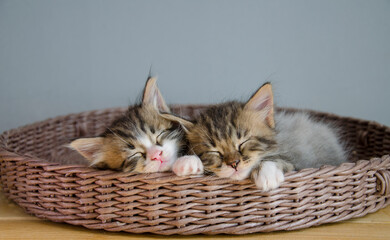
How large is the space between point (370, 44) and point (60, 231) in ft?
7.64

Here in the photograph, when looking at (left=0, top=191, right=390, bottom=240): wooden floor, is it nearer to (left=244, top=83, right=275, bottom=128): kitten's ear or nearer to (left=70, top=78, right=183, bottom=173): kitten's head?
(left=70, top=78, right=183, bottom=173): kitten's head

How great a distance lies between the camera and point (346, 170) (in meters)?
1.28

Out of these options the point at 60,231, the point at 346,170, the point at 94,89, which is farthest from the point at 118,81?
the point at 346,170

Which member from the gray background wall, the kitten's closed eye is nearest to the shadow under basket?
the kitten's closed eye

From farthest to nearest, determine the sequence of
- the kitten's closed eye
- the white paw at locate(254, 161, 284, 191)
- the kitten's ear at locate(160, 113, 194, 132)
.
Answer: the kitten's ear at locate(160, 113, 194, 132) → the kitten's closed eye → the white paw at locate(254, 161, 284, 191)

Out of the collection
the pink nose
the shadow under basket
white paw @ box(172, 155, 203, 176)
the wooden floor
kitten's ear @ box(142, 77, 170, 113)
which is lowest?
the wooden floor

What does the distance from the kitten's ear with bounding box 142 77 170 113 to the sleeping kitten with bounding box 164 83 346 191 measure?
232 mm

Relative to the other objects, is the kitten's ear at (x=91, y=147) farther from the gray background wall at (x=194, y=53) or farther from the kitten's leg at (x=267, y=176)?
the gray background wall at (x=194, y=53)

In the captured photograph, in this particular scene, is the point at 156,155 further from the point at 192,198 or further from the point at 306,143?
the point at 306,143

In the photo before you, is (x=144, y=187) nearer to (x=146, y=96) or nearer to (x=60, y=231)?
(x=60, y=231)

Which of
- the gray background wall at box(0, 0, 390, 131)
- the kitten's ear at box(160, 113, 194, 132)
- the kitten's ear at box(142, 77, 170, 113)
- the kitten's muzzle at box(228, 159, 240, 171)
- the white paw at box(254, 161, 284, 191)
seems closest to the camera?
the white paw at box(254, 161, 284, 191)

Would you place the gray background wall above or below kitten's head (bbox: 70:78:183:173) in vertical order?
above

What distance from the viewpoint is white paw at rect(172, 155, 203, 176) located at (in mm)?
1223

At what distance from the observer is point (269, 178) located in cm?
117
